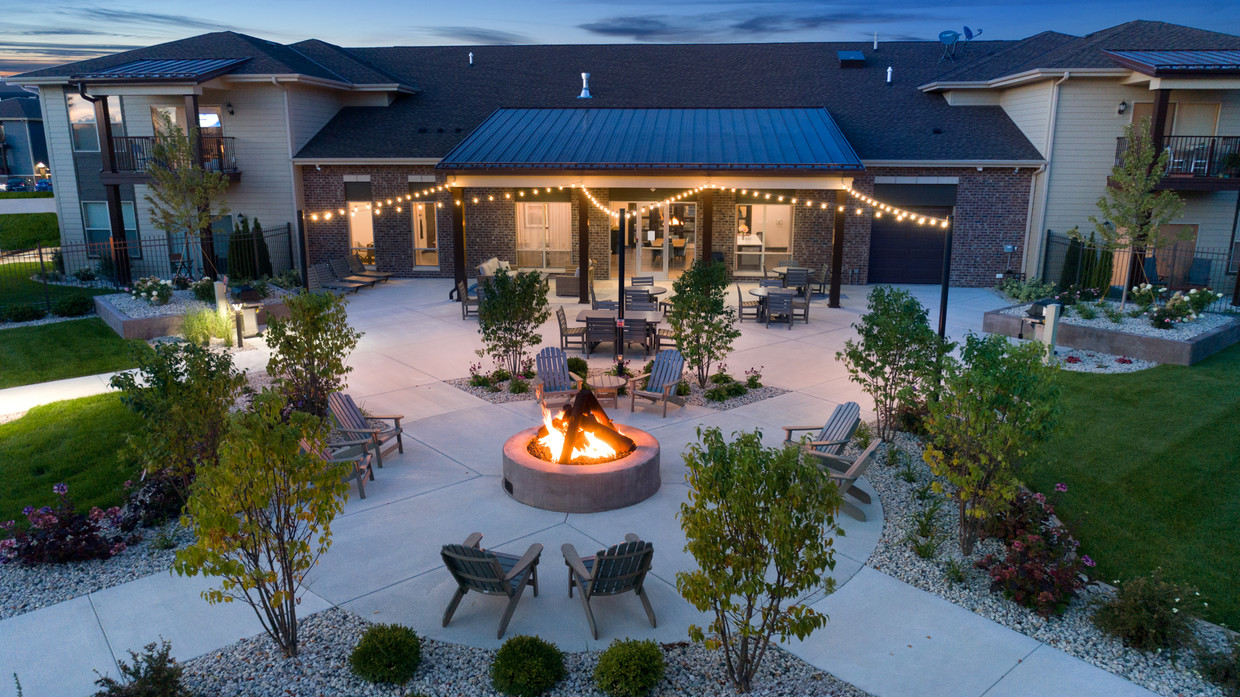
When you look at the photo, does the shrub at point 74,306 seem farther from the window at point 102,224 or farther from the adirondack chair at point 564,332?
the adirondack chair at point 564,332

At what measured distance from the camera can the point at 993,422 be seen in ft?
23.6

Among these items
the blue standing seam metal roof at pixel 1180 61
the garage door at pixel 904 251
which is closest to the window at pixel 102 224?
the garage door at pixel 904 251

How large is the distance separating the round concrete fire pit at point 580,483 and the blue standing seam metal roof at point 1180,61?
18.2m

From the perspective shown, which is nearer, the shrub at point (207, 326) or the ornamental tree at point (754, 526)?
the ornamental tree at point (754, 526)

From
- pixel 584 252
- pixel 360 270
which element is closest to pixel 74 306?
pixel 360 270

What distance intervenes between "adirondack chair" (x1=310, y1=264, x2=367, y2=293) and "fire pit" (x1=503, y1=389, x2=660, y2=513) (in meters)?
15.0

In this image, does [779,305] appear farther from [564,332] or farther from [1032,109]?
[1032,109]

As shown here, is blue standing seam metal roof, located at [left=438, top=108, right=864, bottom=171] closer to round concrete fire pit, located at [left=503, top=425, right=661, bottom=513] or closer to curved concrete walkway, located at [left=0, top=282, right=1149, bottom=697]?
curved concrete walkway, located at [left=0, top=282, right=1149, bottom=697]

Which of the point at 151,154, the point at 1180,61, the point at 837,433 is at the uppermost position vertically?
Result: the point at 1180,61

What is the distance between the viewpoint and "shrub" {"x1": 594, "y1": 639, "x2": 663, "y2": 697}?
550 cm

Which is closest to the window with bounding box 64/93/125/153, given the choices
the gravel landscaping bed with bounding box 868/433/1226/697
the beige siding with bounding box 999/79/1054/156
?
the gravel landscaping bed with bounding box 868/433/1226/697

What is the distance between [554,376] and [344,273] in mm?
13562

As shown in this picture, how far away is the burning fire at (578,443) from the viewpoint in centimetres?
874

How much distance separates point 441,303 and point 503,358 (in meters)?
7.69
